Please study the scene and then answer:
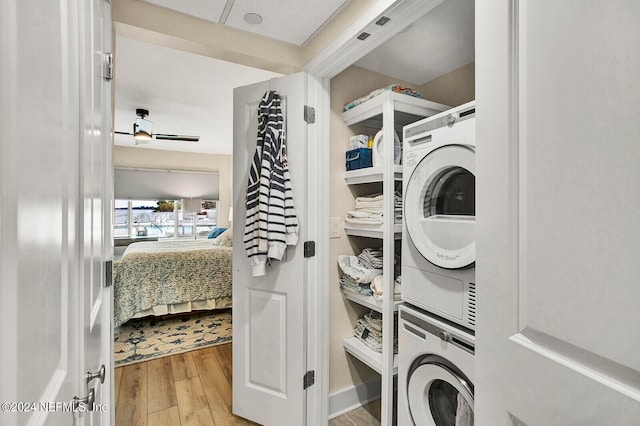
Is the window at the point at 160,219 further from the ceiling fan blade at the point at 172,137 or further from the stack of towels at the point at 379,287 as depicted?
the stack of towels at the point at 379,287

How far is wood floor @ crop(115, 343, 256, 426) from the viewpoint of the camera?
196 centimetres

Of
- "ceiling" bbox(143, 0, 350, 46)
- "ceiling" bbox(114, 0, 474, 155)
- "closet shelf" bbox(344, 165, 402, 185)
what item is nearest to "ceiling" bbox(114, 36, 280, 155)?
"ceiling" bbox(114, 0, 474, 155)

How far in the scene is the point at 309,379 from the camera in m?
1.81

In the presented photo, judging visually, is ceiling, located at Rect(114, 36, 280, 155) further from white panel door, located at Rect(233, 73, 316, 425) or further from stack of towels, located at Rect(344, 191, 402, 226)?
stack of towels, located at Rect(344, 191, 402, 226)

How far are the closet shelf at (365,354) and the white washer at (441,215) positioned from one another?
0.49 meters

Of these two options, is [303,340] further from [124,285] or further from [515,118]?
[124,285]

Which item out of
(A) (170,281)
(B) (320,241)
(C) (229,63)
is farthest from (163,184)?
(B) (320,241)

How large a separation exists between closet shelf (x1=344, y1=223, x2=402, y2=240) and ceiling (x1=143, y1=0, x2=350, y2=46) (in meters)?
1.16

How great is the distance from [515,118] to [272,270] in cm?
150

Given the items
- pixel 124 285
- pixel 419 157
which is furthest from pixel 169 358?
pixel 419 157

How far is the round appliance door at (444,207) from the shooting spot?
1.24 m

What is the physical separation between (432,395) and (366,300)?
59 cm

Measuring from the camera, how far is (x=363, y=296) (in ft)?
6.19

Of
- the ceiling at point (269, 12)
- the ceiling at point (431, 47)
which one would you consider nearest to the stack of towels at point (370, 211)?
the ceiling at point (431, 47)
